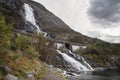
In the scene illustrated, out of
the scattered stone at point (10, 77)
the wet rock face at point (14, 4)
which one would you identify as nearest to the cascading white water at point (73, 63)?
the wet rock face at point (14, 4)

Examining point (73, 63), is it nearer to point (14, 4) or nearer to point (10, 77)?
point (14, 4)

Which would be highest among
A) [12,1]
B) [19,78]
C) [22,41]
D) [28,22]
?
[12,1]

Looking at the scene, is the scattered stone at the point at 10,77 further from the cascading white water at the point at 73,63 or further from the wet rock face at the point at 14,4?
the wet rock face at the point at 14,4

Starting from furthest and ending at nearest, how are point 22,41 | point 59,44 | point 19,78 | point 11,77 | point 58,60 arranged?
point 59,44 → point 58,60 → point 22,41 → point 19,78 → point 11,77

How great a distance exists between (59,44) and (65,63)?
38913mm

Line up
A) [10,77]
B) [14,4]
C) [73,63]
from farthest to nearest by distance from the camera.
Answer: [14,4] → [73,63] → [10,77]

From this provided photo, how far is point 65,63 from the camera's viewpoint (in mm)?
112625

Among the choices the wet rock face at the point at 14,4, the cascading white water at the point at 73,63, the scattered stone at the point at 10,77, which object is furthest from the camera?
the wet rock face at the point at 14,4

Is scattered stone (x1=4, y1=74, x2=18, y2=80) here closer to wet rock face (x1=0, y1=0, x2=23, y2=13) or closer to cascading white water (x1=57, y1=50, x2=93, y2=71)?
cascading white water (x1=57, y1=50, x2=93, y2=71)

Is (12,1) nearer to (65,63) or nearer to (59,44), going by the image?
(59,44)

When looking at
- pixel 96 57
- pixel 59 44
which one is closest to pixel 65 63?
pixel 59 44

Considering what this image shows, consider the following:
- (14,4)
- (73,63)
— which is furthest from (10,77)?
(14,4)

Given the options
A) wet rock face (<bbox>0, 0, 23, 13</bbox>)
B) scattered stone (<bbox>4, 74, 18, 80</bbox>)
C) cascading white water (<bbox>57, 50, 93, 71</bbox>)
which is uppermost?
wet rock face (<bbox>0, 0, 23, 13</bbox>)

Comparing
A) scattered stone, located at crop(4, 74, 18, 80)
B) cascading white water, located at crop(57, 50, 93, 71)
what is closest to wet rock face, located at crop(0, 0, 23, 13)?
cascading white water, located at crop(57, 50, 93, 71)
